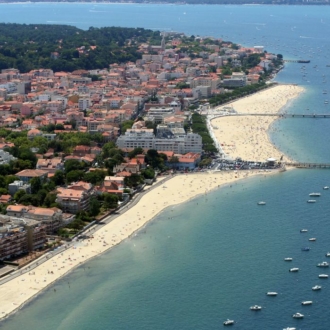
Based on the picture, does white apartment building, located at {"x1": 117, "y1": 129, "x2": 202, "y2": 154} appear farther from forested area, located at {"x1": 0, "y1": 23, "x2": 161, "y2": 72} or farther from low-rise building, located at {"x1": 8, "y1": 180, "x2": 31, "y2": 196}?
forested area, located at {"x1": 0, "y1": 23, "x2": 161, "y2": 72}

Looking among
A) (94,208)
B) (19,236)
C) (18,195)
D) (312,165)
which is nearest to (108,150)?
(18,195)

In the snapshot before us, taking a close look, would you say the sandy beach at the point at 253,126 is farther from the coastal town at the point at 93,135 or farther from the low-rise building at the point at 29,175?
the low-rise building at the point at 29,175

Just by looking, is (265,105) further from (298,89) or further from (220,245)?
(220,245)

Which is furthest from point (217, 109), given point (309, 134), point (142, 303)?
point (142, 303)

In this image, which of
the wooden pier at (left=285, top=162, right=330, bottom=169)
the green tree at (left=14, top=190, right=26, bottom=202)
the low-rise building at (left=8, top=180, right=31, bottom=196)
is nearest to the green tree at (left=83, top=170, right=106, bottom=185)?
the low-rise building at (left=8, top=180, right=31, bottom=196)

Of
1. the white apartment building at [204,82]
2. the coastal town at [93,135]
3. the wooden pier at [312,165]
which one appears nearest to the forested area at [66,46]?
the coastal town at [93,135]

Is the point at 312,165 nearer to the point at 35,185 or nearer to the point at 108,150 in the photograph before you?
the point at 108,150
